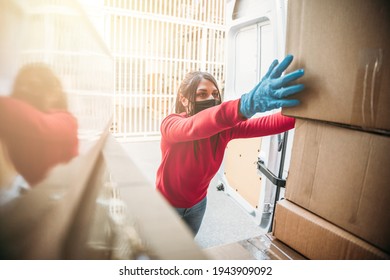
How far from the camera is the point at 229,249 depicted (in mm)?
721

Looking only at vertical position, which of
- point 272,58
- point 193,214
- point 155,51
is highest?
point 155,51

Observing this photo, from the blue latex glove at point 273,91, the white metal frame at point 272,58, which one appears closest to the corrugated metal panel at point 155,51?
the white metal frame at point 272,58

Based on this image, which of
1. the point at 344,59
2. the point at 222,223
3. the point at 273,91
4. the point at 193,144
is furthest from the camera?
the point at 222,223

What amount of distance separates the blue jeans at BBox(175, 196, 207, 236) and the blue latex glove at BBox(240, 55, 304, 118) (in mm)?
738

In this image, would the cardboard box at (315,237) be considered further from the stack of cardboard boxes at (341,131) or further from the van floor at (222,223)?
the van floor at (222,223)

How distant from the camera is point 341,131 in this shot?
59 centimetres

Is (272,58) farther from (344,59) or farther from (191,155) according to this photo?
(344,59)

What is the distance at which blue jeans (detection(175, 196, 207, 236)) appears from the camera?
4.73 feet

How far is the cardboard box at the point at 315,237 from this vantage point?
0.56 metres

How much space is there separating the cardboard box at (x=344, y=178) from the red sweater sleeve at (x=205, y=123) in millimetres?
298

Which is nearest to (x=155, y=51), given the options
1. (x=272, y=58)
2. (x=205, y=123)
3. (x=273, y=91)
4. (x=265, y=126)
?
(x=272, y=58)

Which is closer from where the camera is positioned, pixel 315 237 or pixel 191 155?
pixel 315 237

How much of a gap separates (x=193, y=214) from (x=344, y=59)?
1149 millimetres
